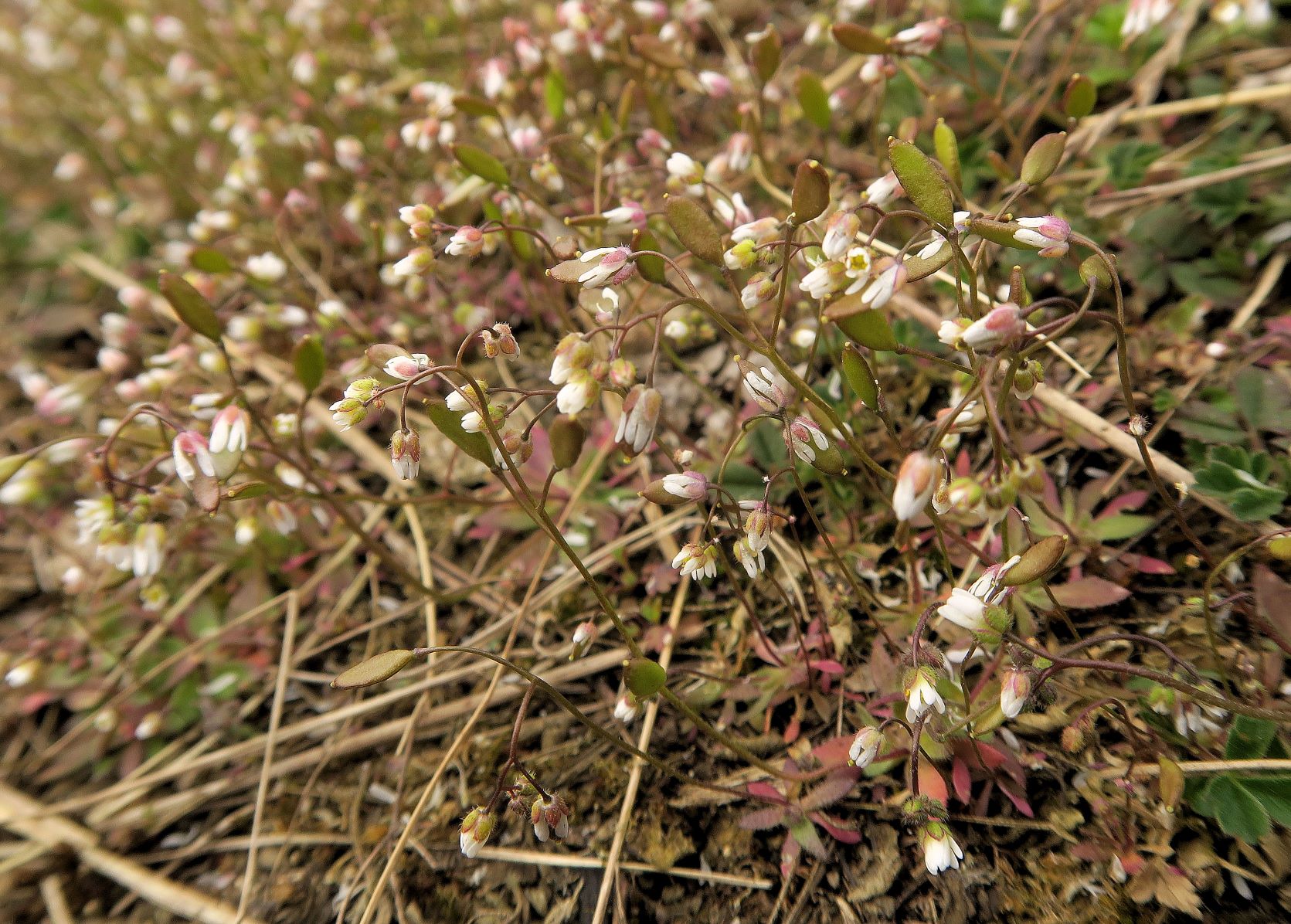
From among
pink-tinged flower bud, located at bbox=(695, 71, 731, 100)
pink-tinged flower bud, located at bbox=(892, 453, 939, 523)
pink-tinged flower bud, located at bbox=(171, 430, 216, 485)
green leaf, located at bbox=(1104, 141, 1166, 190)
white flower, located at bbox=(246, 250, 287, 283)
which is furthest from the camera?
white flower, located at bbox=(246, 250, 287, 283)

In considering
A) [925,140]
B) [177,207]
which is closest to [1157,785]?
[925,140]

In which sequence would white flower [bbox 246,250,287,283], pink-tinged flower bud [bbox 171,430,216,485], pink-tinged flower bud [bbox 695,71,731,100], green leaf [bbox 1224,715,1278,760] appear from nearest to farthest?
green leaf [bbox 1224,715,1278,760] < pink-tinged flower bud [bbox 171,430,216,485] < pink-tinged flower bud [bbox 695,71,731,100] < white flower [bbox 246,250,287,283]

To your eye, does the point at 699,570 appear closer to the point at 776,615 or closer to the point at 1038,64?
the point at 776,615

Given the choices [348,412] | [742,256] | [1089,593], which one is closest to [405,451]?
[348,412]

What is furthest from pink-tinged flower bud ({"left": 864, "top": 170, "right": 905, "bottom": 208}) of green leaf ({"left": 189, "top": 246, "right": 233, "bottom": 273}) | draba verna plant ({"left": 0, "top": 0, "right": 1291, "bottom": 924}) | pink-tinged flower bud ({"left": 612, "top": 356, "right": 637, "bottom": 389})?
green leaf ({"left": 189, "top": 246, "right": 233, "bottom": 273})

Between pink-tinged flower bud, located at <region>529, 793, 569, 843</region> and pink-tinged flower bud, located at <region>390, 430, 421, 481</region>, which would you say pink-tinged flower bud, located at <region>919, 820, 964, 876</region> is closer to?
pink-tinged flower bud, located at <region>529, 793, 569, 843</region>

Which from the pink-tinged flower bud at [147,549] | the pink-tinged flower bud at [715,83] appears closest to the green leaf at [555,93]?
the pink-tinged flower bud at [715,83]

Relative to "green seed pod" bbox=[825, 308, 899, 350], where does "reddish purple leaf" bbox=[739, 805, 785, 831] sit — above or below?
below

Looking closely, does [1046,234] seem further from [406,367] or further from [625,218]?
[406,367]
